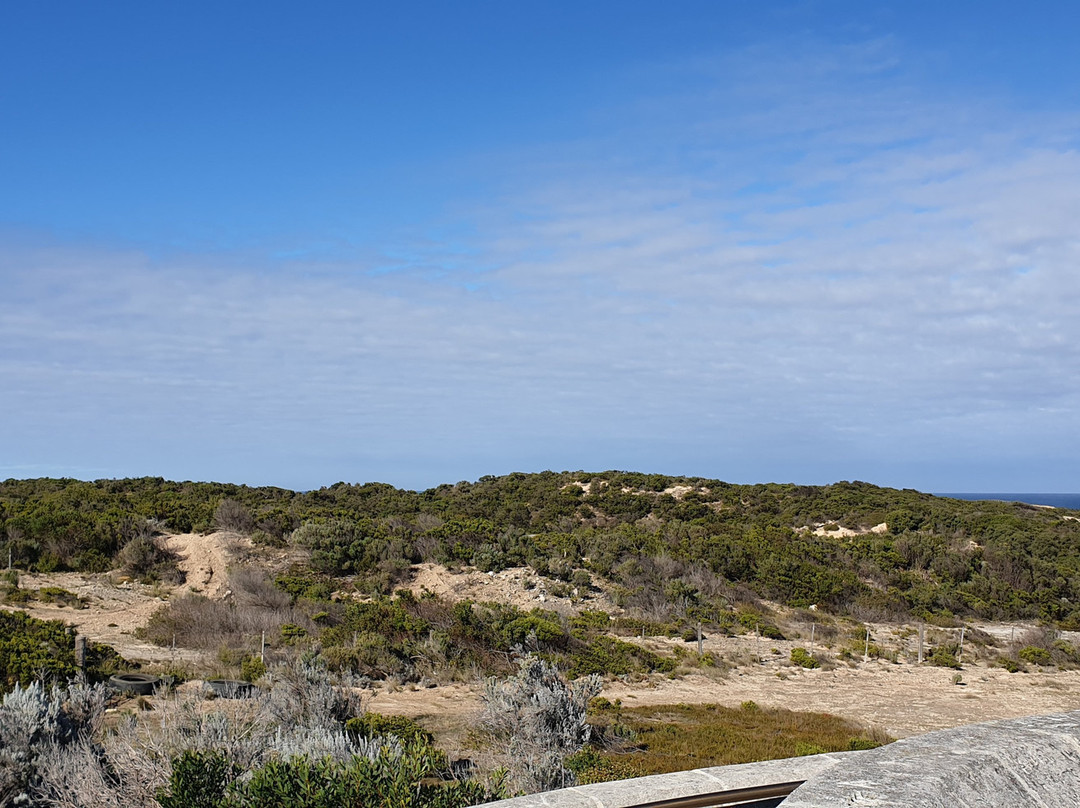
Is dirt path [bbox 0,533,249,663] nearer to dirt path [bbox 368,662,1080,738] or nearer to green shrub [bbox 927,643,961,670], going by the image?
dirt path [bbox 368,662,1080,738]

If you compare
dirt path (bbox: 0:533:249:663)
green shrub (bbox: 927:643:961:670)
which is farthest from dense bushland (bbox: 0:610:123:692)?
green shrub (bbox: 927:643:961:670)

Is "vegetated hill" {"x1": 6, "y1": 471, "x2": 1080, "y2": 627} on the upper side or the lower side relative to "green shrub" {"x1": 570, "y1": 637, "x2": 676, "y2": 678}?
upper

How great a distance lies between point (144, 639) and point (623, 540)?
15850mm

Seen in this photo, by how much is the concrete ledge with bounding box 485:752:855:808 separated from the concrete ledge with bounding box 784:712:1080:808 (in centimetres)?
98

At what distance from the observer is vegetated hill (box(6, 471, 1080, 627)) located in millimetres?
23531

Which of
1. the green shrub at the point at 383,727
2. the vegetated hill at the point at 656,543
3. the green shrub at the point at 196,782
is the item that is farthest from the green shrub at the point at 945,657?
the green shrub at the point at 196,782

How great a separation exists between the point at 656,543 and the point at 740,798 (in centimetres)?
2414

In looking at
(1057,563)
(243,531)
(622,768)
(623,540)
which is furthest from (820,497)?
(622,768)

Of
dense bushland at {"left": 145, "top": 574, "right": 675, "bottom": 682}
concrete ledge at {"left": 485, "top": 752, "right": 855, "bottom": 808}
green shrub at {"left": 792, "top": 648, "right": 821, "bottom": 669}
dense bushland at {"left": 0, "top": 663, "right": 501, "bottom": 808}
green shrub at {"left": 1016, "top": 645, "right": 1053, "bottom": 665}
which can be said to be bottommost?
green shrub at {"left": 1016, "top": 645, "right": 1053, "bottom": 665}

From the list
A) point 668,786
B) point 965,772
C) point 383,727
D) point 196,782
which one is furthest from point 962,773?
point 383,727

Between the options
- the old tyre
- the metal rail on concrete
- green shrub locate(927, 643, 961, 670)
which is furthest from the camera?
green shrub locate(927, 643, 961, 670)

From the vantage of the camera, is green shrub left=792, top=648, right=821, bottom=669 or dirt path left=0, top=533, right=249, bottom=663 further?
green shrub left=792, top=648, right=821, bottom=669

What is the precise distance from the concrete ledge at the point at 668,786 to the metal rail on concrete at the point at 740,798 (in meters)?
0.06

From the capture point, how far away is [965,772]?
10.1 feet
